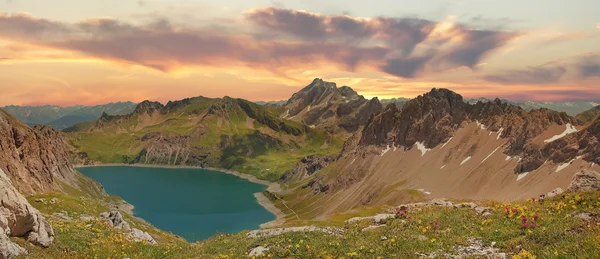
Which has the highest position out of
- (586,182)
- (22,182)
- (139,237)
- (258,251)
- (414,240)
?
(586,182)

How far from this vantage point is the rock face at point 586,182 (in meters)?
32.6

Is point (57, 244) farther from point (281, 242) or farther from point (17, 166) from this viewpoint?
point (17, 166)

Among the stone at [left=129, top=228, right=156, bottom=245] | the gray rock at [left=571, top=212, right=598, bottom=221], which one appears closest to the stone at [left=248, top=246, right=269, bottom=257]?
the stone at [left=129, top=228, right=156, bottom=245]

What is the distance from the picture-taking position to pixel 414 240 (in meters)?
24.1

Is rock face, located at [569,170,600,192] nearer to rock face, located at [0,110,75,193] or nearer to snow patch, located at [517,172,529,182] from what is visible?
snow patch, located at [517,172,529,182]

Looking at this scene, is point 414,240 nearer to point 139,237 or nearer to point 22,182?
point 139,237

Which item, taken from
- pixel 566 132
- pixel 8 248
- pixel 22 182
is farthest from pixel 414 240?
pixel 566 132

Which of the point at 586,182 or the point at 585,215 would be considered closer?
the point at 585,215

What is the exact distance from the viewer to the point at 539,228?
21.7m

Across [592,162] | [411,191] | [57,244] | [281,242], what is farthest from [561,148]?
[57,244]

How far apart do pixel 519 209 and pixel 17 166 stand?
16322 centimetres

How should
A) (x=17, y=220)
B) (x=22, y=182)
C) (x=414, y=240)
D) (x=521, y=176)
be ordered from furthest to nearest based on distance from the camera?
(x=521, y=176), (x=22, y=182), (x=414, y=240), (x=17, y=220)

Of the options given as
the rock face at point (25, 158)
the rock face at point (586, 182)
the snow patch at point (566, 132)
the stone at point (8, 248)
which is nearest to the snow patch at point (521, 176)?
the snow patch at point (566, 132)

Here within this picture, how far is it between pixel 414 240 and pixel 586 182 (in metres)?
21.2
